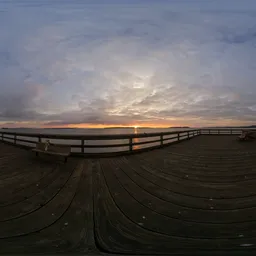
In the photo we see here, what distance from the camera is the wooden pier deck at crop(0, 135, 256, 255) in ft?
6.64

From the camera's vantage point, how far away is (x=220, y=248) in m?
1.96

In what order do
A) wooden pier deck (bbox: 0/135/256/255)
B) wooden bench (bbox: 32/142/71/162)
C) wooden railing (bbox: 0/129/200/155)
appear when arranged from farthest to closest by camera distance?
wooden railing (bbox: 0/129/200/155), wooden bench (bbox: 32/142/71/162), wooden pier deck (bbox: 0/135/256/255)

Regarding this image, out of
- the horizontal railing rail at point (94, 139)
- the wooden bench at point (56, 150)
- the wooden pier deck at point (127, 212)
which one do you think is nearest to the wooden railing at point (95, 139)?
the horizontal railing rail at point (94, 139)

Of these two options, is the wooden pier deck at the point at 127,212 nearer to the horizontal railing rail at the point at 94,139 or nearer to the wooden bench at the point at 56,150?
the wooden bench at the point at 56,150

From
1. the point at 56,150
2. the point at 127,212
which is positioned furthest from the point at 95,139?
the point at 127,212

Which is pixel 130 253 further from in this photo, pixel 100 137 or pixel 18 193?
pixel 100 137

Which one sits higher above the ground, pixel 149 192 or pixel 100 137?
pixel 100 137

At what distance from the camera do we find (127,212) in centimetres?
270

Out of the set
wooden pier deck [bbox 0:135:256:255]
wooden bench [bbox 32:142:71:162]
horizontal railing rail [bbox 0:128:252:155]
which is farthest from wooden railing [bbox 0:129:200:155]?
wooden pier deck [bbox 0:135:256:255]

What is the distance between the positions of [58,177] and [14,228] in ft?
6.68

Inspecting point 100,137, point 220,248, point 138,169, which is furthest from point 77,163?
point 220,248

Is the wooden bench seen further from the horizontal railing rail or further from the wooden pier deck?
the wooden pier deck

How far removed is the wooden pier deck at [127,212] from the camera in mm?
2025

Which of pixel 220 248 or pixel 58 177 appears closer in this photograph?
pixel 220 248
